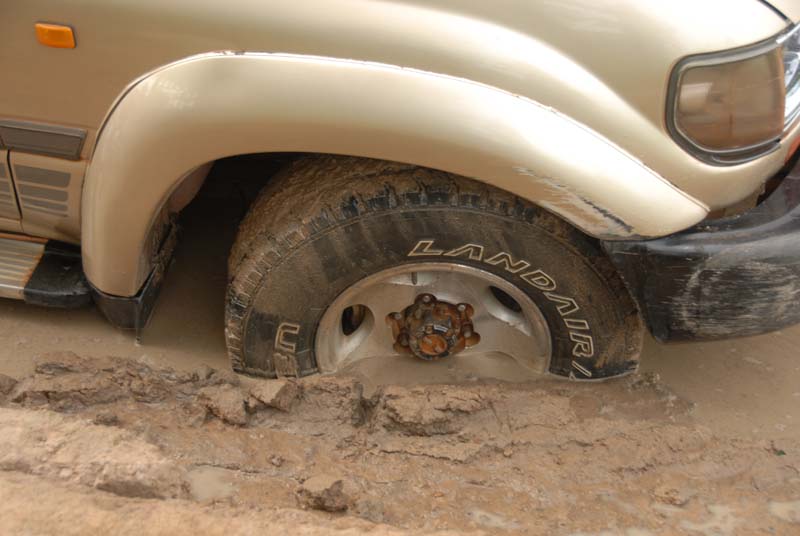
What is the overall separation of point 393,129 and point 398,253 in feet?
1.51

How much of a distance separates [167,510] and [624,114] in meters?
1.51

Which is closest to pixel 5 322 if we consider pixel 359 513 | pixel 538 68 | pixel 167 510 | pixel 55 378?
pixel 55 378

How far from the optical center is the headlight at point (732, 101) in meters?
1.90

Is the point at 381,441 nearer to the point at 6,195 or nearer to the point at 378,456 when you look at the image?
the point at 378,456

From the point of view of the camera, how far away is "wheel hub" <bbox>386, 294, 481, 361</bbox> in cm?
250

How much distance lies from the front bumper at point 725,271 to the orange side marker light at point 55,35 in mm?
1566

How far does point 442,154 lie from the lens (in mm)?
1979

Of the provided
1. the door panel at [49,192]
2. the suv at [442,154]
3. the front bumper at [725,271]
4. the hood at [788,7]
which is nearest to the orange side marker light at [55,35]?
the suv at [442,154]

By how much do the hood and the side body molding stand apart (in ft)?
1.69

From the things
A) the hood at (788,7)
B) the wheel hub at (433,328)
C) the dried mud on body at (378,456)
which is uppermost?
the hood at (788,7)

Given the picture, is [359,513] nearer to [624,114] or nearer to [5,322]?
[624,114]

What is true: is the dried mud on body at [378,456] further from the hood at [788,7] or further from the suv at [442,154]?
the hood at [788,7]

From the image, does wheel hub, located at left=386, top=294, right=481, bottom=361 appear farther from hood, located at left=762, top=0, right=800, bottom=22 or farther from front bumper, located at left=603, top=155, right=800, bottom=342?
hood, located at left=762, top=0, right=800, bottom=22

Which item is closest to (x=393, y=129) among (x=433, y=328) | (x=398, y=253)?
(x=398, y=253)
